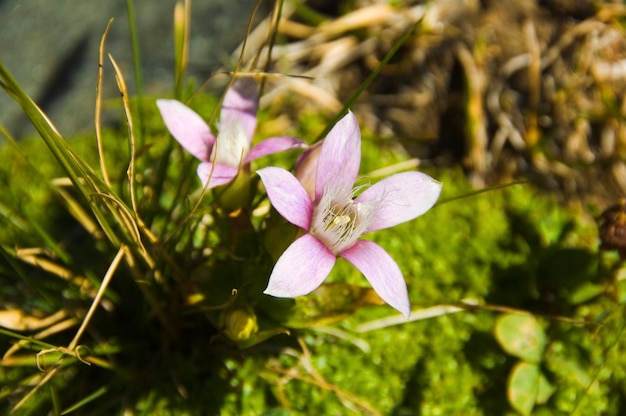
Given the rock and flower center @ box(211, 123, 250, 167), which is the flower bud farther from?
the rock

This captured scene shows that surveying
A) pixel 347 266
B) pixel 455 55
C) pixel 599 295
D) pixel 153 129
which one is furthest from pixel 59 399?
pixel 455 55

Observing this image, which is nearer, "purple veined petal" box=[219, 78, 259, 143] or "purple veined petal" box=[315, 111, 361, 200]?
"purple veined petal" box=[315, 111, 361, 200]

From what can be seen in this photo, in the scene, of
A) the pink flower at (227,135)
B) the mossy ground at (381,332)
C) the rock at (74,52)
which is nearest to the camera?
the pink flower at (227,135)

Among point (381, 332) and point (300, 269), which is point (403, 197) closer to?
point (300, 269)

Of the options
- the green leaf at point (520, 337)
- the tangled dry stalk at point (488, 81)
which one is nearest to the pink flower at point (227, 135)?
the green leaf at point (520, 337)

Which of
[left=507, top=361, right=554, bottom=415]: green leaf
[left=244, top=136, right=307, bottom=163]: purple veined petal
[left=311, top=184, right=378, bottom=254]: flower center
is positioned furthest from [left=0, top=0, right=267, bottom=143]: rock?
[left=507, top=361, right=554, bottom=415]: green leaf

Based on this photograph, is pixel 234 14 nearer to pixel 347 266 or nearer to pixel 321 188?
pixel 347 266

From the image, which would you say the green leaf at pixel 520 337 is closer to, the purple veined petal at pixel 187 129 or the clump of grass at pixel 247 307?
the clump of grass at pixel 247 307
